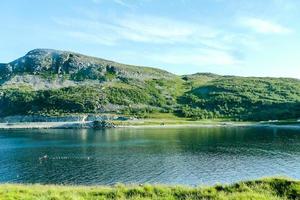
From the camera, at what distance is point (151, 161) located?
107m

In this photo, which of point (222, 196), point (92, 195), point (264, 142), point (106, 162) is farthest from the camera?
point (264, 142)

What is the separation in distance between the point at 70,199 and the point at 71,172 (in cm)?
6957

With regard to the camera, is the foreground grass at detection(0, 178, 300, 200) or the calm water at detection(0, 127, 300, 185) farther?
the calm water at detection(0, 127, 300, 185)

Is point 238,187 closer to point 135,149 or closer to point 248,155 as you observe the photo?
point 248,155

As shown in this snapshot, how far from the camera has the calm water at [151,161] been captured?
85.6m

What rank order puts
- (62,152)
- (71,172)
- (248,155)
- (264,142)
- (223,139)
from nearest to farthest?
(71,172) → (248,155) → (62,152) → (264,142) → (223,139)

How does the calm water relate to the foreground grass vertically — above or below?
below

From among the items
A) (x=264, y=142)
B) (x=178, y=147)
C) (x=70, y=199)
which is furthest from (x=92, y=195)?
(x=264, y=142)

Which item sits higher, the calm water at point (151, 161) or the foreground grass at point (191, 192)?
the foreground grass at point (191, 192)

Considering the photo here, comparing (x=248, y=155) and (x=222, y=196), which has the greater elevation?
(x=222, y=196)

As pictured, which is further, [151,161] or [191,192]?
[151,161]

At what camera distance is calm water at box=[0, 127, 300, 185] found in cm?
8562

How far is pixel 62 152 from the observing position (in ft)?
418

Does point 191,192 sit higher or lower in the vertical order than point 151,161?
higher
